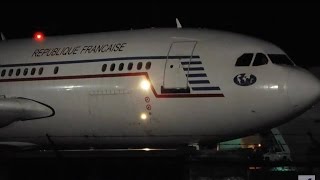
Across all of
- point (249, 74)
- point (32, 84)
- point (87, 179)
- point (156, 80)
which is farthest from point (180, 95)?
point (32, 84)

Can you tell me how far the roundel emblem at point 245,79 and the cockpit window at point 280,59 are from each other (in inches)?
31.8

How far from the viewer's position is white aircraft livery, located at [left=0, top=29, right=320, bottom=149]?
52.3ft

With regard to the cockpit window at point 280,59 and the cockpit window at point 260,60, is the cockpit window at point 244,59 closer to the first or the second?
the cockpit window at point 260,60

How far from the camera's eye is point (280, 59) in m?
16.6

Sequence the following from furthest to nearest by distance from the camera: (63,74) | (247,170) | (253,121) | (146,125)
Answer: (63,74), (146,125), (253,121), (247,170)

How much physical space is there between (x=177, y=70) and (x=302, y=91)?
343 cm

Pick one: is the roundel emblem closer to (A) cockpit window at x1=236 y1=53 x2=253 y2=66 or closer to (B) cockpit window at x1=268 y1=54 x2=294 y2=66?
(A) cockpit window at x1=236 y1=53 x2=253 y2=66

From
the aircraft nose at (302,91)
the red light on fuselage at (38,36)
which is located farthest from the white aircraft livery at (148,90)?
the red light on fuselage at (38,36)

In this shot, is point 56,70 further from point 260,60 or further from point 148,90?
point 260,60

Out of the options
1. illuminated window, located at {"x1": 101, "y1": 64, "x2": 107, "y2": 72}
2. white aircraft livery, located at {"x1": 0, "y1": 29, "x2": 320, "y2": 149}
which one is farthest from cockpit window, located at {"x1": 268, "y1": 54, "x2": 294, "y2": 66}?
illuminated window, located at {"x1": 101, "y1": 64, "x2": 107, "y2": 72}

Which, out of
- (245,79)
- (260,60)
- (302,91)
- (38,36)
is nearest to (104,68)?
(38,36)

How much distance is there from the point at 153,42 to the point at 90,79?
2.16m

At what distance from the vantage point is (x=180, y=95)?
54.4 ft

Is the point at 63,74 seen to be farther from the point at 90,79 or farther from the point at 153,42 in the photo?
the point at 153,42
